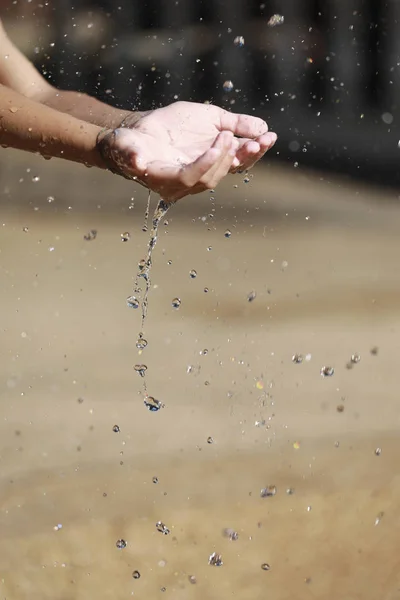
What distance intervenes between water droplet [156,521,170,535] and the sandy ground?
0.06 ft

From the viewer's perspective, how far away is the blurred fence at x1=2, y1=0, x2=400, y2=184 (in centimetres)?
769

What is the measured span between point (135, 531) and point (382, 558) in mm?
671

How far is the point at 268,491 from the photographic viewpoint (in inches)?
112

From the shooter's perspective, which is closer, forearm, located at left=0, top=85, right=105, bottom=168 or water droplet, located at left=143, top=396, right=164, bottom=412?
forearm, located at left=0, top=85, right=105, bottom=168

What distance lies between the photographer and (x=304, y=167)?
7.60 metres

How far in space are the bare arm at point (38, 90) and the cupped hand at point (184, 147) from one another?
19 centimetres

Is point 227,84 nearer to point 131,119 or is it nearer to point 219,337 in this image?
point 219,337

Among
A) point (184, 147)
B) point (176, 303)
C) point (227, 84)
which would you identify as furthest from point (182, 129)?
point (227, 84)

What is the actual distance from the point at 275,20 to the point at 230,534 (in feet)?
19.4

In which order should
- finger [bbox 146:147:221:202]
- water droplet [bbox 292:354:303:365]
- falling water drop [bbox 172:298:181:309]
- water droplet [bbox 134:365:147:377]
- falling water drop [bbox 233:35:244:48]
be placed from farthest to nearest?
falling water drop [bbox 233:35:244:48] → falling water drop [bbox 172:298:181:309] → water droplet [bbox 292:354:303:365] → water droplet [bbox 134:365:147:377] → finger [bbox 146:147:221:202]

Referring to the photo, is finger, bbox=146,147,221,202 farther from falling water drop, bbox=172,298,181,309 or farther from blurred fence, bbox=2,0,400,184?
blurred fence, bbox=2,0,400,184

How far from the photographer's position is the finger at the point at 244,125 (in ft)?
6.55

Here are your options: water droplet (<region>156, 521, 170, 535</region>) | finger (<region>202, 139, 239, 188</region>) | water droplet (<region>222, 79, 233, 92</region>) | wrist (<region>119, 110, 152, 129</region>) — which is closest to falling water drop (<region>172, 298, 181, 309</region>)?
water droplet (<region>222, 79, 233, 92</region>)

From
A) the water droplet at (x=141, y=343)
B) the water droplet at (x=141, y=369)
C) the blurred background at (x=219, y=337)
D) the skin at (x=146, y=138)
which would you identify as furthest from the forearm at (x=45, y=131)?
the water droplet at (x=141, y=343)
